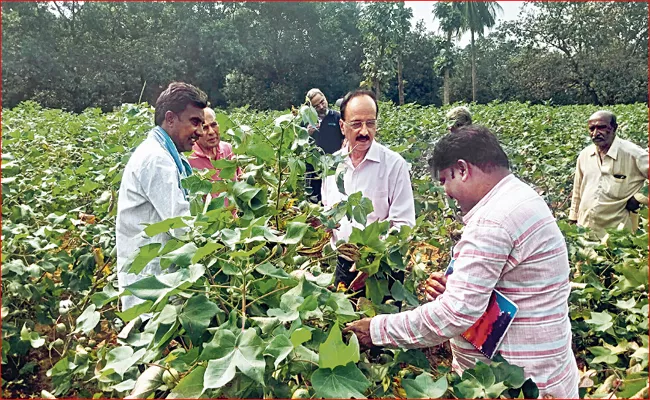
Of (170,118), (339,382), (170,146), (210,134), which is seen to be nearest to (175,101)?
(170,118)

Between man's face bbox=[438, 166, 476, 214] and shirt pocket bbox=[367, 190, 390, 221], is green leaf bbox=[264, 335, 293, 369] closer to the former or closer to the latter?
man's face bbox=[438, 166, 476, 214]

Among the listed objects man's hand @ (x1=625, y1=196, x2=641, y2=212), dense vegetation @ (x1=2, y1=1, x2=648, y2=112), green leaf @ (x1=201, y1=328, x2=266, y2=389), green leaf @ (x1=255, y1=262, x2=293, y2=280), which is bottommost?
man's hand @ (x1=625, y1=196, x2=641, y2=212)

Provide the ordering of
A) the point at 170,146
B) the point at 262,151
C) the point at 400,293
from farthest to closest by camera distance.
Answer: the point at 170,146 < the point at 262,151 < the point at 400,293

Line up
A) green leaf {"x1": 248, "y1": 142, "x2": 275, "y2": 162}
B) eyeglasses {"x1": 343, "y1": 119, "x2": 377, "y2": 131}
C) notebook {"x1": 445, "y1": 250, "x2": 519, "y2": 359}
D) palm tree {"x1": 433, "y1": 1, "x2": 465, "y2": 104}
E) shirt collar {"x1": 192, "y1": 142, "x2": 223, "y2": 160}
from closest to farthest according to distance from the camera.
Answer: notebook {"x1": 445, "y1": 250, "x2": 519, "y2": 359}
green leaf {"x1": 248, "y1": 142, "x2": 275, "y2": 162}
eyeglasses {"x1": 343, "y1": 119, "x2": 377, "y2": 131}
shirt collar {"x1": 192, "y1": 142, "x2": 223, "y2": 160}
palm tree {"x1": 433, "y1": 1, "x2": 465, "y2": 104}

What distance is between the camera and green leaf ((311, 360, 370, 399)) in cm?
126

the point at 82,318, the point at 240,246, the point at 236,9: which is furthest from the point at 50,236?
the point at 236,9

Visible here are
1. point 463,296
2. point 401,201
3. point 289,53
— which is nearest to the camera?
point 463,296

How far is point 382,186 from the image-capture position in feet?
10.0

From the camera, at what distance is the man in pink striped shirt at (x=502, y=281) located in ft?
5.44

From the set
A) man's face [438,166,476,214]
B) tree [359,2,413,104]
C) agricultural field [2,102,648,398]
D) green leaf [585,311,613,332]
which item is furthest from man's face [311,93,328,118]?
tree [359,2,413,104]

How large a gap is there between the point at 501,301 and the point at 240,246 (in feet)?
2.33

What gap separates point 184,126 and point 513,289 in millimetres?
1552

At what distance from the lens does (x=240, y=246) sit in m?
1.61

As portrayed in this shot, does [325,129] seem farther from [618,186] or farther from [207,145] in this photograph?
[618,186]
